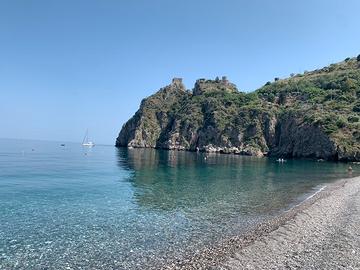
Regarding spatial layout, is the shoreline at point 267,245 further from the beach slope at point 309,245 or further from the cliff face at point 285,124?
the cliff face at point 285,124

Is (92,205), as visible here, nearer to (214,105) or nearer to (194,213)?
(194,213)

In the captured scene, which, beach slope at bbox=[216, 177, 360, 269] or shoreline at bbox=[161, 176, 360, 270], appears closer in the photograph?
beach slope at bbox=[216, 177, 360, 269]

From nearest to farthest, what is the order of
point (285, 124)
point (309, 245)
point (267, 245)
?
point (309, 245), point (267, 245), point (285, 124)

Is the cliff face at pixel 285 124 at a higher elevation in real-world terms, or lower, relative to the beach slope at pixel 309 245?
higher

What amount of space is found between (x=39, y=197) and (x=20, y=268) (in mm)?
20172

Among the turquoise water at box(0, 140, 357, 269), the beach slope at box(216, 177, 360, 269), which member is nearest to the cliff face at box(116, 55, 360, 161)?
the turquoise water at box(0, 140, 357, 269)

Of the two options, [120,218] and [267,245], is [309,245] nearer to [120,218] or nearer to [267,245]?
[267,245]

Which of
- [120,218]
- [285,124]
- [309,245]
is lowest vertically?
[120,218]

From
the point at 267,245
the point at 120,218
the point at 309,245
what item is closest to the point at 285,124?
the point at 120,218

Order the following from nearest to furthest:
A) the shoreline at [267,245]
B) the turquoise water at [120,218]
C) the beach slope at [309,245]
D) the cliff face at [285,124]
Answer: the beach slope at [309,245] < the shoreline at [267,245] < the turquoise water at [120,218] < the cliff face at [285,124]

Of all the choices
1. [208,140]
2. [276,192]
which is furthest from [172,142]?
[276,192]

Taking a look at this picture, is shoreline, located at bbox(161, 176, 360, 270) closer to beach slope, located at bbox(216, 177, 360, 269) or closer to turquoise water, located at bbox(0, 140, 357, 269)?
beach slope, located at bbox(216, 177, 360, 269)

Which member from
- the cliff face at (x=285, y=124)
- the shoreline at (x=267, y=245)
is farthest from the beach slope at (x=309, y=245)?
the cliff face at (x=285, y=124)

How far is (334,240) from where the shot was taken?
21047 millimetres
